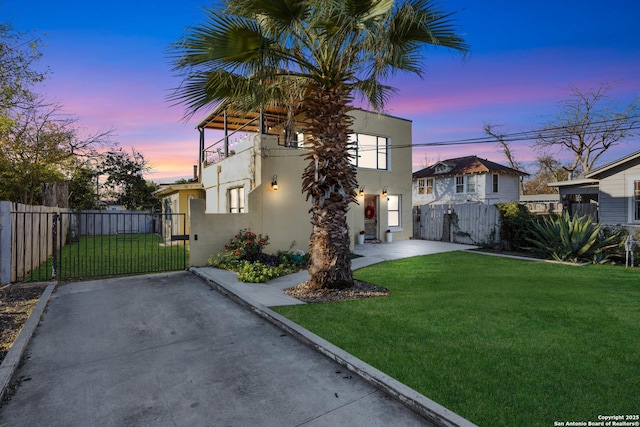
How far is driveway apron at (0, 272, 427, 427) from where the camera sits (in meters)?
2.90

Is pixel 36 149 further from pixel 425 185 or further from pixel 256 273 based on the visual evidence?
pixel 425 185

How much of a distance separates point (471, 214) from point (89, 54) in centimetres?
1572

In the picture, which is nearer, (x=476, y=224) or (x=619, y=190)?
(x=619, y=190)

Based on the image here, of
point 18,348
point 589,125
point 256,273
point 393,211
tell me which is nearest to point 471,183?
point 589,125

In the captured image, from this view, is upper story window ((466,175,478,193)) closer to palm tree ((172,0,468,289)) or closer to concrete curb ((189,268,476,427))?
palm tree ((172,0,468,289))

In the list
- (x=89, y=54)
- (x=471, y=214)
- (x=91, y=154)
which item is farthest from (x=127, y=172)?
(x=471, y=214)

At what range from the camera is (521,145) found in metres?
33.0

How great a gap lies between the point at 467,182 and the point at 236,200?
20532 mm

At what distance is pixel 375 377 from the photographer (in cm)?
338

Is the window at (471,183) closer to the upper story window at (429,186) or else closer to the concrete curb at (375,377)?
the upper story window at (429,186)

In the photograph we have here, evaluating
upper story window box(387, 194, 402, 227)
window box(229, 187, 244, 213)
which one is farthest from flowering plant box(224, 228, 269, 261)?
upper story window box(387, 194, 402, 227)

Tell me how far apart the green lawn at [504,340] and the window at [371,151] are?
8602mm

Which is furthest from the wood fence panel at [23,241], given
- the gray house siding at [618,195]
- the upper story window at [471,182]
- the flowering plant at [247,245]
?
the upper story window at [471,182]

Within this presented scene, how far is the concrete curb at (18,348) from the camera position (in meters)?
3.47
